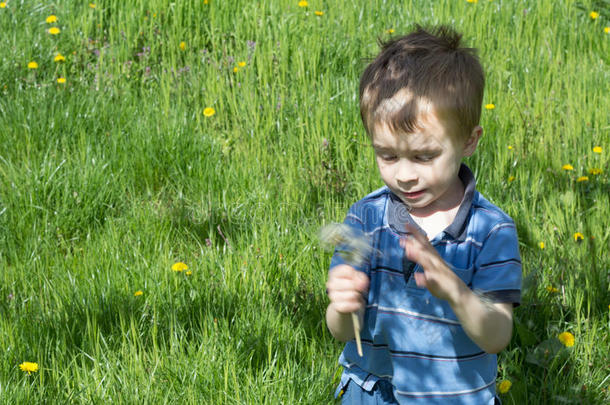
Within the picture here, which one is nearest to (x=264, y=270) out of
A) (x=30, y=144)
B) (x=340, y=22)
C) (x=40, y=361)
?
(x=40, y=361)

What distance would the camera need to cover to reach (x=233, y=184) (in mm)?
3148

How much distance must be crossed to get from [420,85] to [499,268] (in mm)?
444

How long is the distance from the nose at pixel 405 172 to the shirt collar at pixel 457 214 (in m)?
0.10

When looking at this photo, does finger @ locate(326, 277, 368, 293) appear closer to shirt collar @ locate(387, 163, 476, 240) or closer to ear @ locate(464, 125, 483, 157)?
shirt collar @ locate(387, 163, 476, 240)

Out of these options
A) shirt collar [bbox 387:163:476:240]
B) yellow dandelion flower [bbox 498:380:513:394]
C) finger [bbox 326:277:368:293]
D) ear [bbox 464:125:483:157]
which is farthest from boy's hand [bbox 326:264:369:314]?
yellow dandelion flower [bbox 498:380:513:394]

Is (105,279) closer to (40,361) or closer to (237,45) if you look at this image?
(40,361)

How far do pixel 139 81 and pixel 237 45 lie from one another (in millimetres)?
564

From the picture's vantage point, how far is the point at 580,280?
2568 millimetres

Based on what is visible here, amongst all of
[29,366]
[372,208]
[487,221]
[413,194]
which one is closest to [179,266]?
[29,366]

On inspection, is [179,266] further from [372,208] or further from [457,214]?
[457,214]

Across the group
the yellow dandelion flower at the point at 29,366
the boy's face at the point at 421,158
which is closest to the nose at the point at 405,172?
the boy's face at the point at 421,158

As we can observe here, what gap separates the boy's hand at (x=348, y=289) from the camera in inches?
61.5

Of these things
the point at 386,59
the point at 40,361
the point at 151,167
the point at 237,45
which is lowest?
the point at 40,361

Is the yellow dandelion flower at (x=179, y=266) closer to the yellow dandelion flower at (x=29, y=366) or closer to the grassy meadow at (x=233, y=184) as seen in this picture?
the grassy meadow at (x=233, y=184)
